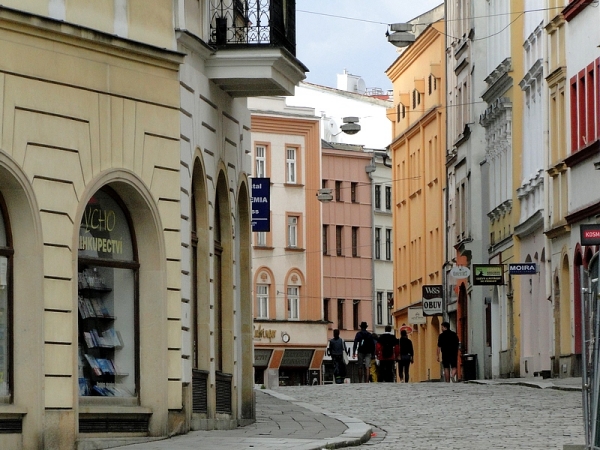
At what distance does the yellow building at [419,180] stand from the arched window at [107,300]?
52.5 m

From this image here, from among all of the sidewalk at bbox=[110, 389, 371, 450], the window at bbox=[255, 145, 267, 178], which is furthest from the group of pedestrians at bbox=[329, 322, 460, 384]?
the window at bbox=[255, 145, 267, 178]

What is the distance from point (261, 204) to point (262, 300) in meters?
56.9

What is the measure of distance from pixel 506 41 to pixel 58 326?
1453 inches

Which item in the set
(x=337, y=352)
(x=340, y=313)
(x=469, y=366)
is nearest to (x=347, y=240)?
(x=340, y=313)

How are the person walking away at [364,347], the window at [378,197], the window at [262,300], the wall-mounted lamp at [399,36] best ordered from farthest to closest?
1. the window at [378,197]
2. the window at [262,300]
3. the person walking away at [364,347]
4. the wall-mounted lamp at [399,36]

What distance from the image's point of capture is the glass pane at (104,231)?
19.6m

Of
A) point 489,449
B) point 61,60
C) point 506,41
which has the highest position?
point 506,41

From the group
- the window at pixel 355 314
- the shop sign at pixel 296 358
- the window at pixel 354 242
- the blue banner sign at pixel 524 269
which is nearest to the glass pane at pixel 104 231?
the blue banner sign at pixel 524 269

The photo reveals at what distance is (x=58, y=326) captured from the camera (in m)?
18.4

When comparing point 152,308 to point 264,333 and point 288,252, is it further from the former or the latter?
point 288,252

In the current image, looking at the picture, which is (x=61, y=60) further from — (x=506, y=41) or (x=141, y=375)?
(x=506, y=41)

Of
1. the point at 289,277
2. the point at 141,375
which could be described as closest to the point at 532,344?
the point at 141,375

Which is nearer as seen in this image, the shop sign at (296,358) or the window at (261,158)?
the shop sign at (296,358)

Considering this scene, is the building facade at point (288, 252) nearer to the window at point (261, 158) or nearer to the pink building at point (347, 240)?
the window at point (261, 158)
